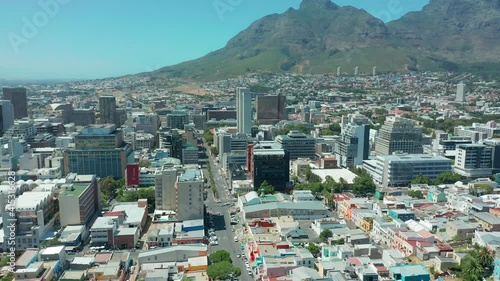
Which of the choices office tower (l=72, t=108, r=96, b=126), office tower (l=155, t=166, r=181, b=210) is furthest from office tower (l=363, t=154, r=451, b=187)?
office tower (l=72, t=108, r=96, b=126)

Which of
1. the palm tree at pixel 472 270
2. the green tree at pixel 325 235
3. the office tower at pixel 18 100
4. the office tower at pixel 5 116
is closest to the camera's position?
the palm tree at pixel 472 270

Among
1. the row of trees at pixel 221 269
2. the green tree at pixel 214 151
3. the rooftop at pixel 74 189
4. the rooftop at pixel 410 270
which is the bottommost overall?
the row of trees at pixel 221 269

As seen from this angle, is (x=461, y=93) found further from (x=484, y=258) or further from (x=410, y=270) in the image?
(x=410, y=270)

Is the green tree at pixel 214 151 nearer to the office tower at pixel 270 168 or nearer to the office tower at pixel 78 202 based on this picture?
the office tower at pixel 270 168

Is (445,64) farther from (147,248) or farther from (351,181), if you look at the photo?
(147,248)

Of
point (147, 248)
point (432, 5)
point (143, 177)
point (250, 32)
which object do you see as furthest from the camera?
point (250, 32)

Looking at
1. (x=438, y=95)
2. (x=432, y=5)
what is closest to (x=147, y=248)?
(x=438, y=95)

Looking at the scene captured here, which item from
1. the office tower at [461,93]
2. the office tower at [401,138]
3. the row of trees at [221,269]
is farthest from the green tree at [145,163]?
the office tower at [461,93]

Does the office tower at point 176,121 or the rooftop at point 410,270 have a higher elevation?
the office tower at point 176,121
